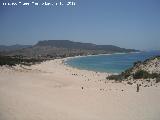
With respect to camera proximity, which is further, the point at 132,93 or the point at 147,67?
the point at 147,67

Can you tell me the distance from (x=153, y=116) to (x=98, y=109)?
2.64 metres

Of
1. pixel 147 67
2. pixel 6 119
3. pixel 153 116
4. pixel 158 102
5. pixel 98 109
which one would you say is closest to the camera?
pixel 6 119

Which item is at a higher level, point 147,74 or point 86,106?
point 147,74

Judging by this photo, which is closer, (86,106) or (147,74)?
(86,106)

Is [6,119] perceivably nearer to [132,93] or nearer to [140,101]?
[140,101]

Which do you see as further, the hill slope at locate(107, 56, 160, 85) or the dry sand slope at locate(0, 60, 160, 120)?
the hill slope at locate(107, 56, 160, 85)

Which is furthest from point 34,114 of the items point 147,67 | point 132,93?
point 147,67

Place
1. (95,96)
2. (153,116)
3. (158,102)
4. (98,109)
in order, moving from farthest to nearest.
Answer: (95,96) < (158,102) < (98,109) < (153,116)

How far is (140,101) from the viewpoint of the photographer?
45.9 feet

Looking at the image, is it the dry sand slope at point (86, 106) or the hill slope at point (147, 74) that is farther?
the hill slope at point (147, 74)

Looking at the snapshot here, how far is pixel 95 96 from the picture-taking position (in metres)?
15.6

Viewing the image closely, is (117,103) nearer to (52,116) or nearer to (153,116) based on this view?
(153,116)

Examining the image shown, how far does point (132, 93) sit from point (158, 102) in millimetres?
2756

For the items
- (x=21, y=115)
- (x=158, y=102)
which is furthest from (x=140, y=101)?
(x=21, y=115)
